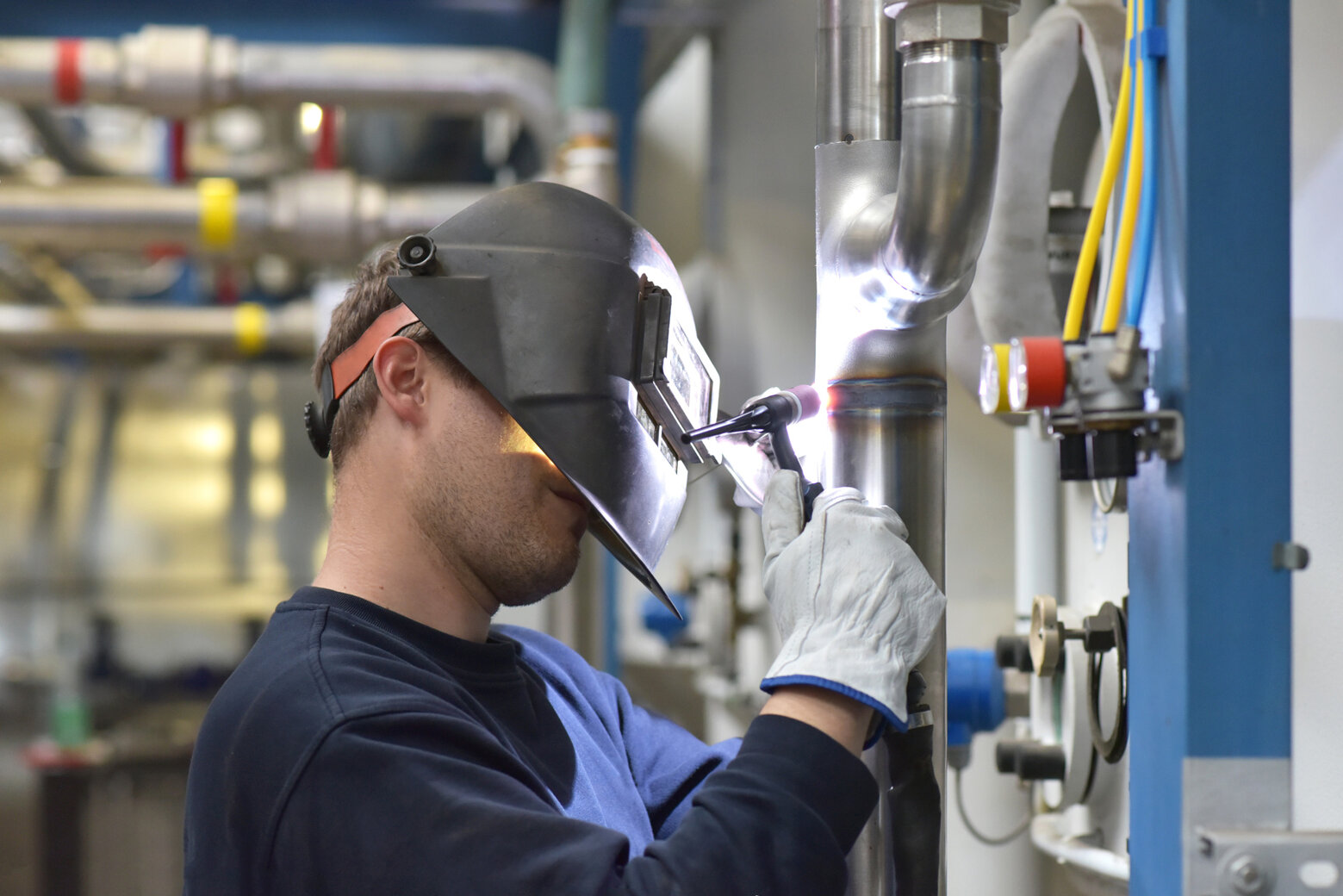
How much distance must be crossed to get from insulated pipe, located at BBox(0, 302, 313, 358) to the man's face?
2.66 m

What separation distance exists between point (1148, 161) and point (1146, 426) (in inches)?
6.4

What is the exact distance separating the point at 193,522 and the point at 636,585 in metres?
1.28

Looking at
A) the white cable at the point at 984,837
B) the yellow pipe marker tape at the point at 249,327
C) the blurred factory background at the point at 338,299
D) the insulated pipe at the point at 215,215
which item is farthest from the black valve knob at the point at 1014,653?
the yellow pipe marker tape at the point at 249,327

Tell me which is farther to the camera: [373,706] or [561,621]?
[561,621]

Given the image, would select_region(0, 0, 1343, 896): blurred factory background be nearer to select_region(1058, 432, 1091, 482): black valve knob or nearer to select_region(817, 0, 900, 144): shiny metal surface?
select_region(1058, 432, 1091, 482): black valve knob

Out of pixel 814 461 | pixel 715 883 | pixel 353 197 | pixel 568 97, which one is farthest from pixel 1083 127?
pixel 353 197

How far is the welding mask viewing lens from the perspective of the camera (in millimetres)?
863

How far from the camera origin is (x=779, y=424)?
88 centimetres

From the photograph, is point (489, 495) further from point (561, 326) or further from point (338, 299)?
point (338, 299)

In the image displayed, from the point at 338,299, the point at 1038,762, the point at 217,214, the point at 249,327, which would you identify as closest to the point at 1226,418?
the point at 1038,762

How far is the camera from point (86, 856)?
3143 millimetres

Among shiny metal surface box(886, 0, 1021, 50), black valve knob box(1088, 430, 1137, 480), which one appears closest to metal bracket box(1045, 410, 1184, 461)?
black valve knob box(1088, 430, 1137, 480)

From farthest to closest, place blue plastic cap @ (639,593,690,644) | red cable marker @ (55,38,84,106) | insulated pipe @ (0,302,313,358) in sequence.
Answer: insulated pipe @ (0,302,313,358) → blue plastic cap @ (639,593,690,644) → red cable marker @ (55,38,84,106)

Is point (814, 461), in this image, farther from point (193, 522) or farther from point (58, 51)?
point (193, 522)
